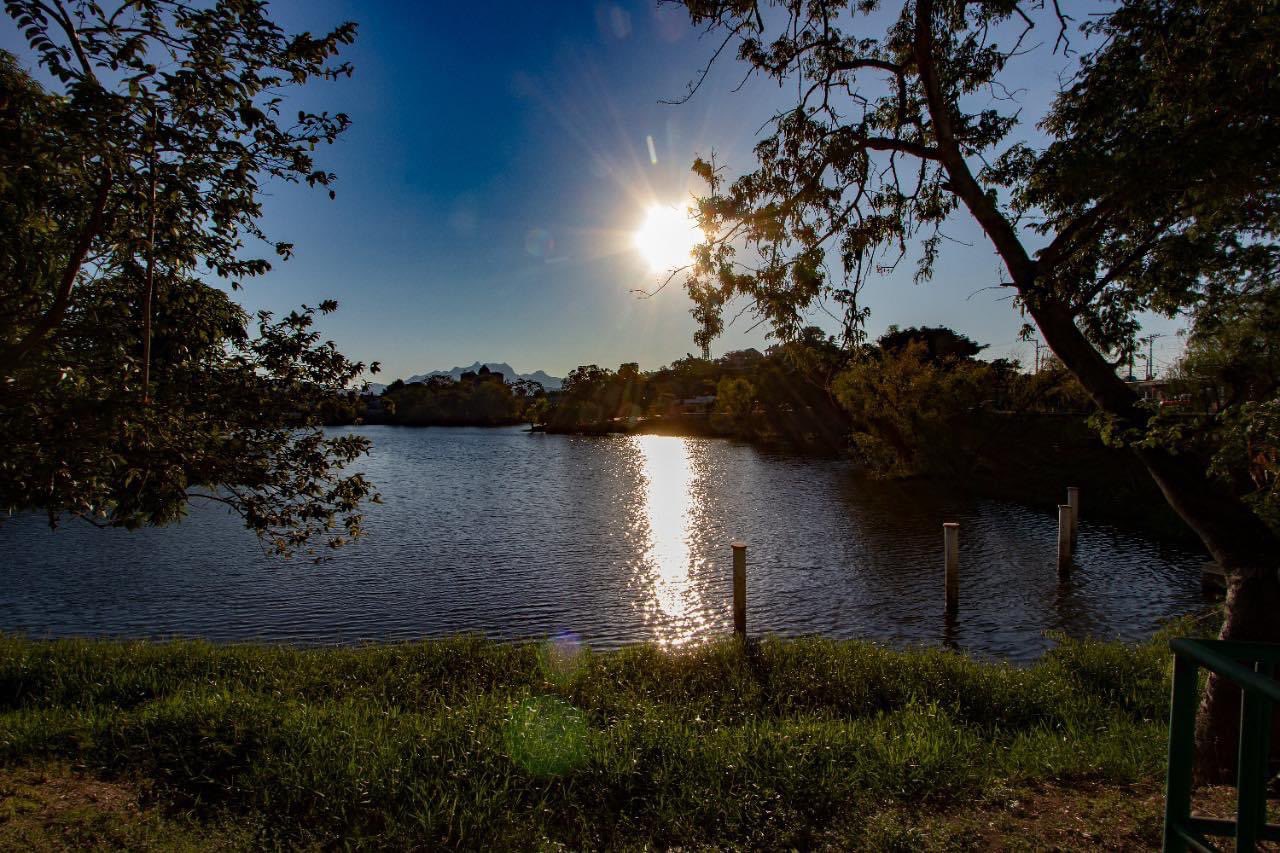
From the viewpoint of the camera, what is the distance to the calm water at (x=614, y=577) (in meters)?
16.2

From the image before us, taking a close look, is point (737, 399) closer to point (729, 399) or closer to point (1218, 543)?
point (729, 399)

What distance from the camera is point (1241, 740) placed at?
110 inches

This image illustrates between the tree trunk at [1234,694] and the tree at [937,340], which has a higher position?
the tree at [937,340]

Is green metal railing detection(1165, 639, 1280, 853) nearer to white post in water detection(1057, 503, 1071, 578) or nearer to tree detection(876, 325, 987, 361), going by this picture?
white post in water detection(1057, 503, 1071, 578)

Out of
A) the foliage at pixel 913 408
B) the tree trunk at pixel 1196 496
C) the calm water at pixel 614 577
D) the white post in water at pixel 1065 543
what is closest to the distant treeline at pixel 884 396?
A: the foliage at pixel 913 408

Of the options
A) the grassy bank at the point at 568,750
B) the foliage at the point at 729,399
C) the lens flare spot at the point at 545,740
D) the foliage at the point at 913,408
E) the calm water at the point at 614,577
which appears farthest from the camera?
the foliage at the point at 913,408

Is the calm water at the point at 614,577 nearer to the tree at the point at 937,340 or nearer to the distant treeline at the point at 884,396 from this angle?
the distant treeline at the point at 884,396

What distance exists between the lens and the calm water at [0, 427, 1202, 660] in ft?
53.2

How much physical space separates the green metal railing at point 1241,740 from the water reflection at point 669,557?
12162 millimetres

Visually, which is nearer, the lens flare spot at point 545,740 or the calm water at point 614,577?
the lens flare spot at point 545,740

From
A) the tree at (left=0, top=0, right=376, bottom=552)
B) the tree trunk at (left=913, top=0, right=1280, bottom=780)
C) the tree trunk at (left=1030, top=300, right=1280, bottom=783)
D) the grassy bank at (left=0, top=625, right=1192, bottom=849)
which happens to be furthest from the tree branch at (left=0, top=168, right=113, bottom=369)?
the tree trunk at (left=1030, top=300, right=1280, bottom=783)

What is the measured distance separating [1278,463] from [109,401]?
10.6 meters

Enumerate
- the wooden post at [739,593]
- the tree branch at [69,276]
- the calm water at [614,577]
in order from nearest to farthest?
the tree branch at [69,276] → the wooden post at [739,593] → the calm water at [614,577]

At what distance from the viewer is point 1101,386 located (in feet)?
23.5
